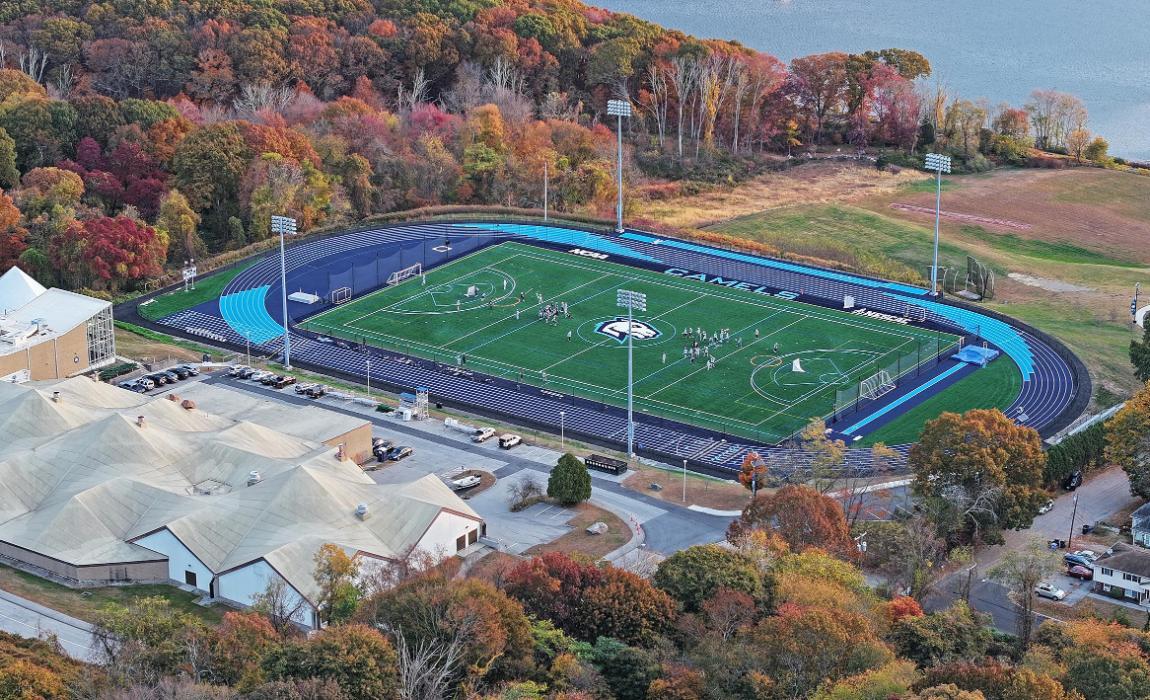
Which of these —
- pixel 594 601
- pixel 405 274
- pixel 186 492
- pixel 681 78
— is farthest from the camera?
pixel 681 78

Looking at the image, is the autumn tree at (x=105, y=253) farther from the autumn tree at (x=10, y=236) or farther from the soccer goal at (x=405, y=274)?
the soccer goal at (x=405, y=274)

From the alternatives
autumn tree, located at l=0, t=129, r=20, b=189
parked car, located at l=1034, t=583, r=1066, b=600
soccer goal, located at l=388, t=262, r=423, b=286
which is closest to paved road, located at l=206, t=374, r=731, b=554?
parked car, located at l=1034, t=583, r=1066, b=600

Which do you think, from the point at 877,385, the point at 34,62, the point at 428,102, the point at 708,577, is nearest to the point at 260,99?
the point at 428,102

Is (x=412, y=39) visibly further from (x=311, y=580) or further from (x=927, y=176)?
(x=311, y=580)

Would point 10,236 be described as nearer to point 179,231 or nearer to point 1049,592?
point 179,231

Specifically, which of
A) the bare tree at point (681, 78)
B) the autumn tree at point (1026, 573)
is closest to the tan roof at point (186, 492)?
the autumn tree at point (1026, 573)
